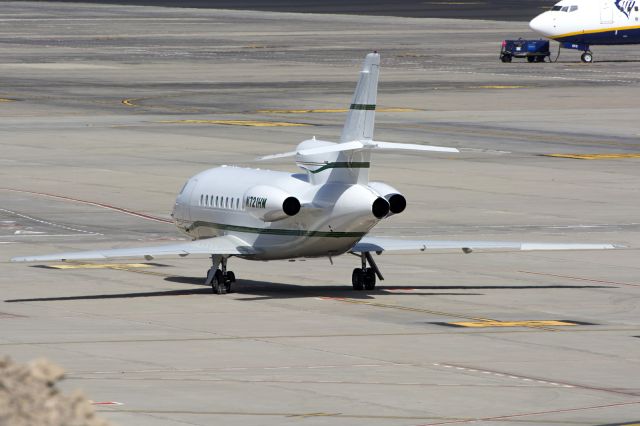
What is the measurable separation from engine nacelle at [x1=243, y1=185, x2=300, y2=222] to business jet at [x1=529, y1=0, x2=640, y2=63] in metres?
A: 102

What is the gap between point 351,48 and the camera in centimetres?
16150

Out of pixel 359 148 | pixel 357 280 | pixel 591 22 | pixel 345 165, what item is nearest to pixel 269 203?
pixel 345 165

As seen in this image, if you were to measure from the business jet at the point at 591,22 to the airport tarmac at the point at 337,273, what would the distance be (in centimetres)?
1690

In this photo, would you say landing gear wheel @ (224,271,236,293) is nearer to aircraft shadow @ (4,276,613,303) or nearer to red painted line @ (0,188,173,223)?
aircraft shadow @ (4,276,613,303)

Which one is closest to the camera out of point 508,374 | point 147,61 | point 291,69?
point 508,374

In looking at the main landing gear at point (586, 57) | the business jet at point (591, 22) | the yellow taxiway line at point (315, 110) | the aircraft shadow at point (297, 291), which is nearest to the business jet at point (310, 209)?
the aircraft shadow at point (297, 291)

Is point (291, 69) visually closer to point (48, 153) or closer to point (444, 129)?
point (444, 129)

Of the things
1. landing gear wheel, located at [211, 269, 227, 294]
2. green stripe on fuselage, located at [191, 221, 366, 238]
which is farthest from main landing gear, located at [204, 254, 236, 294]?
green stripe on fuselage, located at [191, 221, 366, 238]

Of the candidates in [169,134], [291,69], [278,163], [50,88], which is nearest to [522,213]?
[278,163]

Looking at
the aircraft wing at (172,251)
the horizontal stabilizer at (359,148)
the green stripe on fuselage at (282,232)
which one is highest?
the horizontal stabilizer at (359,148)

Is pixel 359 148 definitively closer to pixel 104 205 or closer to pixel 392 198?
pixel 392 198

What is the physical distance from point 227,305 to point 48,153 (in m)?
40.3

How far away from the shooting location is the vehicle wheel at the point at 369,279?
1465 inches

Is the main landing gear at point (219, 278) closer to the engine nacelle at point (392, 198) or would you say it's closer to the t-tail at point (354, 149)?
the t-tail at point (354, 149)
